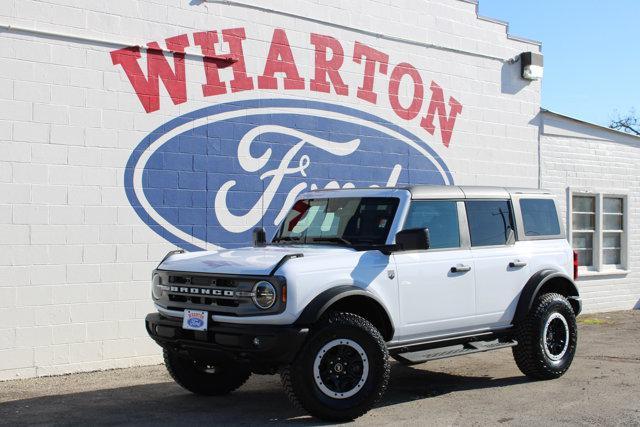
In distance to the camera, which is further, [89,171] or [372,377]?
[89,171]

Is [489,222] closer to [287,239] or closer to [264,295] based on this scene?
[287,239]

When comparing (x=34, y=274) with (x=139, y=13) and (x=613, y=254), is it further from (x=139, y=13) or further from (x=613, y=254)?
(x=613, y=254)

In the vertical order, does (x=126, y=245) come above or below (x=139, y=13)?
below

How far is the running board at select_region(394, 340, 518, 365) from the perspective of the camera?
7438 millimetres

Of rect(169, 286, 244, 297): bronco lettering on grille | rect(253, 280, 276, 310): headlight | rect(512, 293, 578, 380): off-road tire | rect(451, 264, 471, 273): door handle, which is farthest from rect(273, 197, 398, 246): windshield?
rect(512, 293, 578, 380): off-road tire

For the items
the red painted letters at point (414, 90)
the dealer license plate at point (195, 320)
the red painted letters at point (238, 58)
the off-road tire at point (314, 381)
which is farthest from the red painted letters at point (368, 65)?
the dealer license plate at point (195, 320)

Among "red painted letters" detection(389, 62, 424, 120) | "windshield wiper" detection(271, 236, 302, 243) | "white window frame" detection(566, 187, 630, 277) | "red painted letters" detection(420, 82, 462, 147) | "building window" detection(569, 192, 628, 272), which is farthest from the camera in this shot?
"building window" detection(569, 192, 628, 272)

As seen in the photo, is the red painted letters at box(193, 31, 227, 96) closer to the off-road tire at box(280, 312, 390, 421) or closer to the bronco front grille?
the bronco front grille

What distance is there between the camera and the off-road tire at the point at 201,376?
25.9 feet

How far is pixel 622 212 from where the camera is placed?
16.4 metres

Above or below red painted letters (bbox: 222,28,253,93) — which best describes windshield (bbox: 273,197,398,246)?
below

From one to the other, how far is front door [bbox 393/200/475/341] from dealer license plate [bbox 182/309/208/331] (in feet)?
5.70

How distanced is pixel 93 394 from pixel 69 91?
3.43 meters

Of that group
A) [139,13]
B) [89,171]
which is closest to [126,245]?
[89,171]
